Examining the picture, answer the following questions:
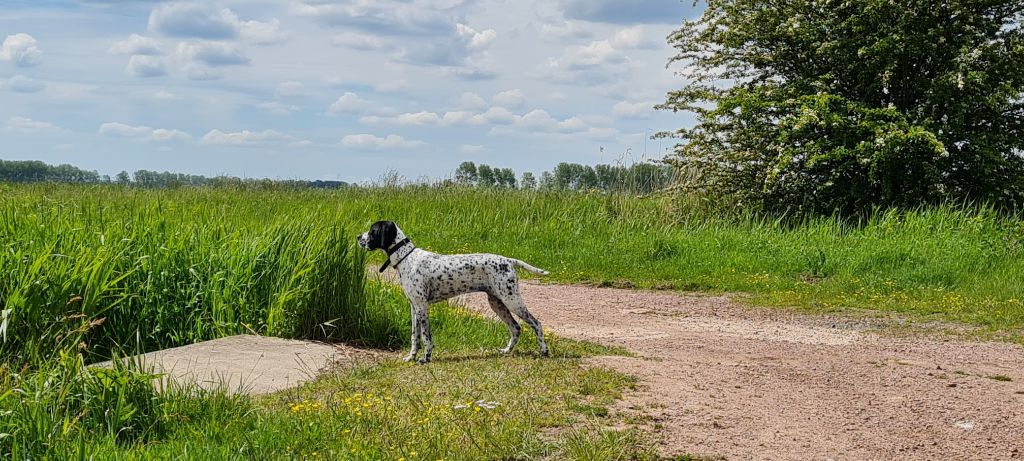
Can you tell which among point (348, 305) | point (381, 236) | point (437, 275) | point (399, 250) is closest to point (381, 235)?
point (381, 236)

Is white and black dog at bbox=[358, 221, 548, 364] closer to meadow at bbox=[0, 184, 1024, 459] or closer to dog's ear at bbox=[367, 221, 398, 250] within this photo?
dog's ear at bbox=[367, 221, 398, 250]

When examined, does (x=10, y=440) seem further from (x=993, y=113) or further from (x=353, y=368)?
(x=993, y=113)

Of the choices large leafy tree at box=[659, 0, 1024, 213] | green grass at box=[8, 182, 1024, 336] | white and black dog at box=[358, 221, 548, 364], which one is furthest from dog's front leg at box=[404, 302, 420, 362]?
large leafy tree at box=[659, 0, 1024, 213]

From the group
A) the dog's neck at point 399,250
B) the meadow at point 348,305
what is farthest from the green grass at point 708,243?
the dog's neck at point 399,250

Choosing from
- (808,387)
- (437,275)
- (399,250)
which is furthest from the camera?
(399,250)

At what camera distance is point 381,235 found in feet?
25.5

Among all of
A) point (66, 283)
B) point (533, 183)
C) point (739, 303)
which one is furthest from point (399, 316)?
point (533, 183)

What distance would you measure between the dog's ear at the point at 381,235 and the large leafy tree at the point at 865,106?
11987 mm

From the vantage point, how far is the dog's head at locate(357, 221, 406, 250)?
7742 mm

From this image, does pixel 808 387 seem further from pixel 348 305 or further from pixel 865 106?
pixel 865 106

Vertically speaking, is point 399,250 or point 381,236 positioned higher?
point 381,236

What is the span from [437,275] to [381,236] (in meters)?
0.52

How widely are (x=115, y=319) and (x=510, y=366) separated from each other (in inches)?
135

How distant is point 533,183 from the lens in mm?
25828
